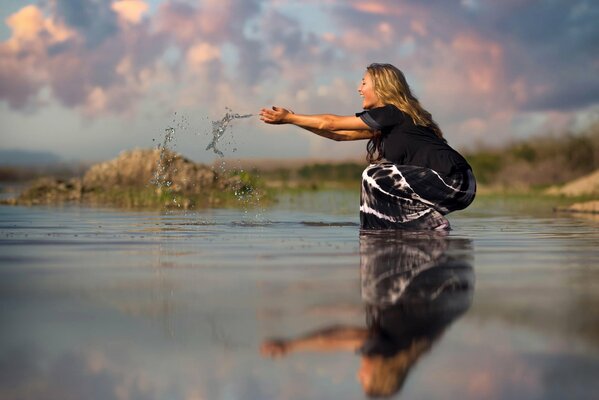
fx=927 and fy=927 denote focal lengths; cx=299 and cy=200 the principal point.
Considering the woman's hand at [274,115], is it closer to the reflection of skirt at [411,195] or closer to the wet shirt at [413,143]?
the wet shirt at [413,143]

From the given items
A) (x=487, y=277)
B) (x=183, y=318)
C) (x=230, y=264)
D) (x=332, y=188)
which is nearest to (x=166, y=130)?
(x=230, y=264)

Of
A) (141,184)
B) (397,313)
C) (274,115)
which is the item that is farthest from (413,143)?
(141,184)

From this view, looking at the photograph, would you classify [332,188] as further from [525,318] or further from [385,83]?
[525,318]

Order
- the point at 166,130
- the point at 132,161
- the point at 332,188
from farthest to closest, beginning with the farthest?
the point at 332,188
the point at 132,161
the point at 166,130

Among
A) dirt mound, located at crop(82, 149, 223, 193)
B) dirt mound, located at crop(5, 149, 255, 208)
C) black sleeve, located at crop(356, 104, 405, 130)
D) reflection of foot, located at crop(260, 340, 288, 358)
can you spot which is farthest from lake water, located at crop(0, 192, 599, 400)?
dirt mound, located at crop(82, 149, 223, 193)

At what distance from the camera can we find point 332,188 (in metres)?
39.3

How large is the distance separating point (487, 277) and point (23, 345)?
10.5ft

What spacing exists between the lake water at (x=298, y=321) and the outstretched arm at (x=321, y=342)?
0.01 metres

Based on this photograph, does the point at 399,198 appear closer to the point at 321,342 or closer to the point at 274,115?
the point at 274,115

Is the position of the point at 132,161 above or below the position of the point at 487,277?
above

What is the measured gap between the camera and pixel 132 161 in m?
25.4

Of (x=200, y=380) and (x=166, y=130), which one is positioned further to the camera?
(x=166, y=130)

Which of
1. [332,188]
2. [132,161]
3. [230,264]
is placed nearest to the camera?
[230,264]

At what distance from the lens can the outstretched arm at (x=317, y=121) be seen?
9.13 meters
